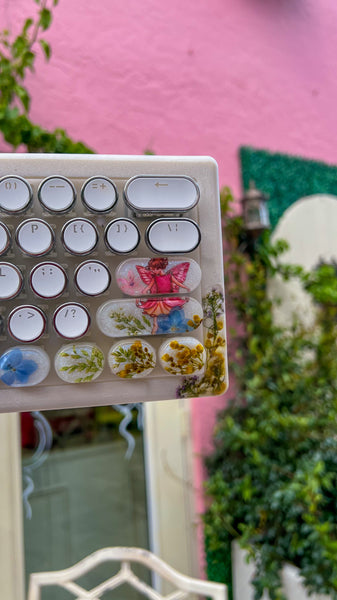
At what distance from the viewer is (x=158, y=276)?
56 cm

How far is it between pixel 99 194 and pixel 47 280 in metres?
0.11

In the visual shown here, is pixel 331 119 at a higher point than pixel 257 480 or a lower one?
higher

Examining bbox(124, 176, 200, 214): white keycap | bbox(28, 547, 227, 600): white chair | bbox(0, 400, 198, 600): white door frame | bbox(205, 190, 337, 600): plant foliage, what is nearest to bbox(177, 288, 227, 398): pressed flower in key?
A: bbox(124, 176, 200, 214): white keycap

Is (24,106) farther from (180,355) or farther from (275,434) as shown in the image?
(275,434)

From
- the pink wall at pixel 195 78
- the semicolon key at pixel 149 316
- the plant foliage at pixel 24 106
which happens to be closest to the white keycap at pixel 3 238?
the semicolon key at pixel 149 316

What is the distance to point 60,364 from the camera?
→ 53 cm

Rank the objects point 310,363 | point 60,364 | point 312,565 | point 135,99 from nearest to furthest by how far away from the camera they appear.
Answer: point 60,364
point 312,565
point 135,99
point 310,363

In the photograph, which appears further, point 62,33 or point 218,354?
point 62,33

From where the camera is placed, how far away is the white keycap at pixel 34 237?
0.52 meters

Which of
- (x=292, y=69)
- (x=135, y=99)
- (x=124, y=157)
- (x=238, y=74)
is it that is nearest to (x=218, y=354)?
(x=124, y=157)

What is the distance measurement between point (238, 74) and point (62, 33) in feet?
2.55

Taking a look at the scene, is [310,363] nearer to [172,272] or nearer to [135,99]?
[135,99]

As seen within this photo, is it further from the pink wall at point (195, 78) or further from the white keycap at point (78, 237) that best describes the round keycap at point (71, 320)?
the pink wall at point (195, 78)

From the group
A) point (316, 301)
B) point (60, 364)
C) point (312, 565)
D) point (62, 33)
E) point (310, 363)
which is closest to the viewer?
point (60, 364)
